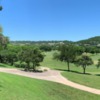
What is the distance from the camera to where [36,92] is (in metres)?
24.5

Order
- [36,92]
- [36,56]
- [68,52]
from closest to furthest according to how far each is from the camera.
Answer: [36,92], [36,56], [68,52]

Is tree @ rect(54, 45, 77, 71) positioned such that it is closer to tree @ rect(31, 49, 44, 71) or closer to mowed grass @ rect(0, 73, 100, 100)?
tree @ rect(31, 49, 44, 71)

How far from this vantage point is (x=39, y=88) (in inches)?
1054

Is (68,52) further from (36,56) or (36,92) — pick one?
(36,92)

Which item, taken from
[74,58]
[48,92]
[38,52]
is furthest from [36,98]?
[74,58]

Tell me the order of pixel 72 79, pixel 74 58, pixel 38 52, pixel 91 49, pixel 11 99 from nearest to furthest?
pixel 11 99
pixel 72 79
pixel 38 52
pixel 74 58
pixel 91 49

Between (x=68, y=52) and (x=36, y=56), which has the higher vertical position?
(x=68, y=52)

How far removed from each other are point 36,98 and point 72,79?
16.8 meters

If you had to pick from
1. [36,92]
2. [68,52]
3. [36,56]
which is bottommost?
[36,92]

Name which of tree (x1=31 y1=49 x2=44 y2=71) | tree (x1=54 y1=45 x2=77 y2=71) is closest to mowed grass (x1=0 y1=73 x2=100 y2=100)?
tree (x1=31 y1=49 x2=44 y2=71)

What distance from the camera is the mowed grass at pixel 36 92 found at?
21014 millimetres

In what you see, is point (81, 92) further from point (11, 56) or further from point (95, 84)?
point (11, 56)

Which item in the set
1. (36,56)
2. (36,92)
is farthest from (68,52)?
(36,92)

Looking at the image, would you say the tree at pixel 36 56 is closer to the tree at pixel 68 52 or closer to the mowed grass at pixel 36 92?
the tree at pixel 68 52
